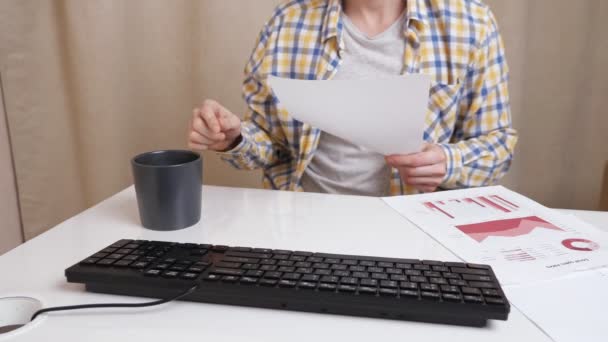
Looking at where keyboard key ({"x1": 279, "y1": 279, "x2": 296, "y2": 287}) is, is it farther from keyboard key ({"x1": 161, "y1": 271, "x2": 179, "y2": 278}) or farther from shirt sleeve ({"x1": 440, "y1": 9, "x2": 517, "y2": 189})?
shirt sleeve ({"x1": 440, "y1": 9, "x2": 517, "y2": 189})

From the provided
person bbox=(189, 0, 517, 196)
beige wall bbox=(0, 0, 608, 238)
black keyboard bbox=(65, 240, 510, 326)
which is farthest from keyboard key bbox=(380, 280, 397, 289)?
beige wall bbox=(0, 0, 608, 238)

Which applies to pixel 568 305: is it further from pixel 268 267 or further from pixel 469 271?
pixel 268 267

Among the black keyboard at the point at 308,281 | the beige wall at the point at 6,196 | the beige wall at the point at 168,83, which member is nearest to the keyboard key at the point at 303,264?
the black keyboard at the point at 308,281

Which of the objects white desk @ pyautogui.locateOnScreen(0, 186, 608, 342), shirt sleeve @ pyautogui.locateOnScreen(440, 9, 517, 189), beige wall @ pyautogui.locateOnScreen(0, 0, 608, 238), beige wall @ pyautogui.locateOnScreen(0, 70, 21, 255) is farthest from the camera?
beige wall @ pyautogui.locateOnScreen(0, 70, 21, 255)

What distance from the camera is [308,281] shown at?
0.44 meters

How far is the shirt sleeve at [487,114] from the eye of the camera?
894 mm

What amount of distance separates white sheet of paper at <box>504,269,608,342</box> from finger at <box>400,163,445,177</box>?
327 mm

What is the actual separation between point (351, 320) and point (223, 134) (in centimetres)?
44

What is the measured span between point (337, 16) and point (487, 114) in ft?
1.14

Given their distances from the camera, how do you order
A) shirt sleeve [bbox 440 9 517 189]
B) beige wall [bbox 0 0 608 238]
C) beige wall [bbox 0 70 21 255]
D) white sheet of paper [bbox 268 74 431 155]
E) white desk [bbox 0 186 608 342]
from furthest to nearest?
beige wall [bbox 0 70 21 255], beige wall [bbox 0 0 608 238], shirt sleeve [bbox 440 9 517 189], white sheet of paper [bbox 268 74 431 155], white desk [bbox 0 186 608 342]

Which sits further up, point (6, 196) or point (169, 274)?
point (169, 274)

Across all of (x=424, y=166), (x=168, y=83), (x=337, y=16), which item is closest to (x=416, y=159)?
(x=424, y=166)

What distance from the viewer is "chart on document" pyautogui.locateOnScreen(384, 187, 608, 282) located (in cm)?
51

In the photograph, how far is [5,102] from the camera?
151 centimetres
